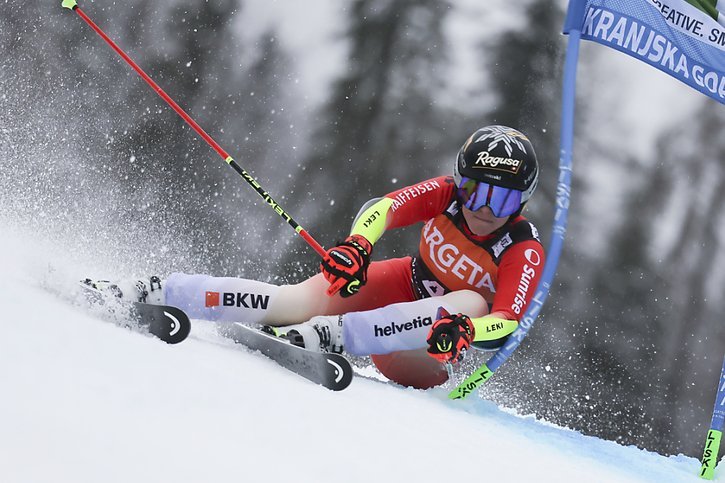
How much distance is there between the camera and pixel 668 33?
13.7 feet

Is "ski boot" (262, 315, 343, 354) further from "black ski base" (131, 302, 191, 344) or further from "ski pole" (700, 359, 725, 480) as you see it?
"ski pole" (700, 359, 725, 480)

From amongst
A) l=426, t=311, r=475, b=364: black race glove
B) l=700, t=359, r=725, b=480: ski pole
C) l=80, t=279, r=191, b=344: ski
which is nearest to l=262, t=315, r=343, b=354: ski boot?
l=426, t=311, r=475, b=364: black race glove

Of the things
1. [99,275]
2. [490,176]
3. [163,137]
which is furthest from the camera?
[163,137]

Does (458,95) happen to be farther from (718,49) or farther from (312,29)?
(718,49)

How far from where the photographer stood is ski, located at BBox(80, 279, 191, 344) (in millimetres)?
2738

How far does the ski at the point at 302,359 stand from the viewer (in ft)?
9.61

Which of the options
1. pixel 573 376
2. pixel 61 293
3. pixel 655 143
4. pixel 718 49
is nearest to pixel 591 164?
pixel 655 143

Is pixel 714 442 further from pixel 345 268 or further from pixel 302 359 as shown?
pixel 302 359

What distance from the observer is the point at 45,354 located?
1.86 m

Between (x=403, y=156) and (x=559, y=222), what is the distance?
10.6 m

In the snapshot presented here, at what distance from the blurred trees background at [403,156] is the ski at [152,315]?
→ 962 cm

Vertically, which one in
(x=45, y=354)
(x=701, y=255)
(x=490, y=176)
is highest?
(x=701, y=255)

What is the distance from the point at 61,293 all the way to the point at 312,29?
1321 centimetres

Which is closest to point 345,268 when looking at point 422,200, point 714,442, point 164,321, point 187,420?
point 422,200
